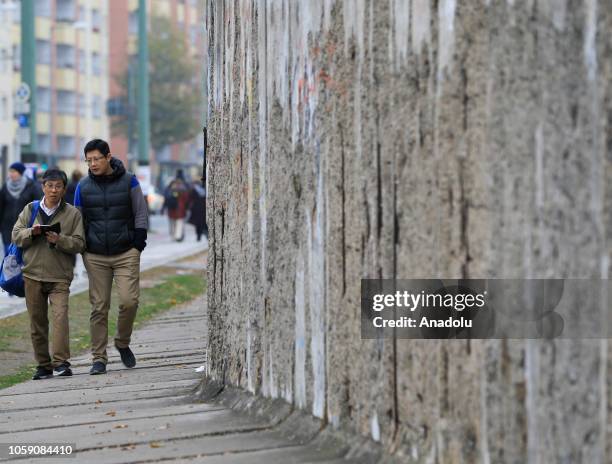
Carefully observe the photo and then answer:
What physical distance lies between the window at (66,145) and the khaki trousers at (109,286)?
246 ft

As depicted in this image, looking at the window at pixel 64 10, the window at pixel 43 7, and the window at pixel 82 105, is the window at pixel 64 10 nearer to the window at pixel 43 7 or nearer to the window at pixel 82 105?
the window at pixel 43 7

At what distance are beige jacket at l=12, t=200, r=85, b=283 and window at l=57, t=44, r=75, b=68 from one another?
244 feet

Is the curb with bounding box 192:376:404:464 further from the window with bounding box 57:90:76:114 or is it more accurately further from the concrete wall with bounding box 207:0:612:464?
the window with bounding box 57:90:76:114

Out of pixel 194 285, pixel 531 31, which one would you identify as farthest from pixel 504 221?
pixel 194 285

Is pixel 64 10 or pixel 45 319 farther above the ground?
pixel 64 10

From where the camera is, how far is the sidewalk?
6867mm

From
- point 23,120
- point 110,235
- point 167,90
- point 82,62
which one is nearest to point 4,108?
point 82,62

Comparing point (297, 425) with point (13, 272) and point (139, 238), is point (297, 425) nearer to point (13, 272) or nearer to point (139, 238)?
point (139, 238)

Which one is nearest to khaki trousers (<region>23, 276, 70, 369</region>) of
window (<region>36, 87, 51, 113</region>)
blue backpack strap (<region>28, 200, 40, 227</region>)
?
blue backpack strap (<region>28, 200, 40, 227</region>)

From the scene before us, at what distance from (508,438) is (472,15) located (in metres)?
1.27

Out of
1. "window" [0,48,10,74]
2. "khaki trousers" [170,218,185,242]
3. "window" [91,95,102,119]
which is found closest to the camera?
"khaki trousers" [170,218,185,242]

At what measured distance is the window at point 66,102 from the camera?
85000 millimetres

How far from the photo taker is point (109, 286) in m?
11.4

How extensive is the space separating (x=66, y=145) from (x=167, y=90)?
665 cm
